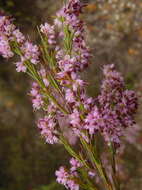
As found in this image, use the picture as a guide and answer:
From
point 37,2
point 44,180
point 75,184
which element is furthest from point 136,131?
point 75,184

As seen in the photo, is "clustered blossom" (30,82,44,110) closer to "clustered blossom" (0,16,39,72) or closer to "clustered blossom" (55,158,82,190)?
"clustered blossom" (0,16,39,72)

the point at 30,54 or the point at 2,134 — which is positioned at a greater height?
the point at 2,134

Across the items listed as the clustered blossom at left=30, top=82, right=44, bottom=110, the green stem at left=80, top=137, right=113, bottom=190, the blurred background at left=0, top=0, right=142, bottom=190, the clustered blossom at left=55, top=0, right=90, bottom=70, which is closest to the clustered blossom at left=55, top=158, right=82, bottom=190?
the green stem at left=80, top=137, right=113, bottom=190

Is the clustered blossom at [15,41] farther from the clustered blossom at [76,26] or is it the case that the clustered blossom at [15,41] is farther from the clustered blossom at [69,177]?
Result: the clustered blossom at [69,177]

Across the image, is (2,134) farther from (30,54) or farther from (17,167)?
(30,54)

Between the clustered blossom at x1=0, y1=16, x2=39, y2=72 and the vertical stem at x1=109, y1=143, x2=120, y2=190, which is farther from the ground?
the clustered blossom at x1=0, y1=16, x2=39, y2=72

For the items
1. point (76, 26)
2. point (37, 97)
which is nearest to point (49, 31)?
point (76, 26)

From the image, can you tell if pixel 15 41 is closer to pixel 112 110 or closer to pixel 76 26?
pixel 76 26

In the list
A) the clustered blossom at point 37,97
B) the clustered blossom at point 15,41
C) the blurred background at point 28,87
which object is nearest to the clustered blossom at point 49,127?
the clustered blossom at point 37,97
